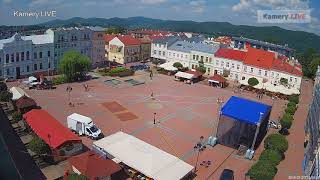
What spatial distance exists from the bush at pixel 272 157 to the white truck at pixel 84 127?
15739 millimetres

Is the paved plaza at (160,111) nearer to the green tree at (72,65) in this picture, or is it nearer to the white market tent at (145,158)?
the green tree at (72,65)

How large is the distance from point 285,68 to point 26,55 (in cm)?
4474

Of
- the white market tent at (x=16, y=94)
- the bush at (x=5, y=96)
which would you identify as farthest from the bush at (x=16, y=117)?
the bush at (x=5, y=96)

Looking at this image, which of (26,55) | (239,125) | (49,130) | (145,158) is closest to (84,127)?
(49,130)

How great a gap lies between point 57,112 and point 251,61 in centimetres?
3783

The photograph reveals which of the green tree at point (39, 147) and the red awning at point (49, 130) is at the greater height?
the red awning at point (49, 130)

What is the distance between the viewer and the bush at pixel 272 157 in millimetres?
27789

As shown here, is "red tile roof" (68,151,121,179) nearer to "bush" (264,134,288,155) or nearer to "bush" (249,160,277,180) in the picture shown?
"bush" (249,160,277,180)

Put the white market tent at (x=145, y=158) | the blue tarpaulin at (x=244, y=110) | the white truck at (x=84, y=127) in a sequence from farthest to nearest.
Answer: the white truck at (x=84, y=127) < the blue tarpaulin at (x=244, y=110) < the white market tent at (x=145, y=158)

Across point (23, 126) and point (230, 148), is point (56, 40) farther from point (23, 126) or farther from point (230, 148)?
point (230, 148)

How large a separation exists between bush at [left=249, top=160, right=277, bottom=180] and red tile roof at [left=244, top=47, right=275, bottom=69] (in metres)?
36.4

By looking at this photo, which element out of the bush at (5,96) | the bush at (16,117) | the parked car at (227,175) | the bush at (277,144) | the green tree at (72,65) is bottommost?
the parked car at (227,175)

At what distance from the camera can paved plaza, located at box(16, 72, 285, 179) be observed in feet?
A: 103

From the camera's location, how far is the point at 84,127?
3300 centimetres
